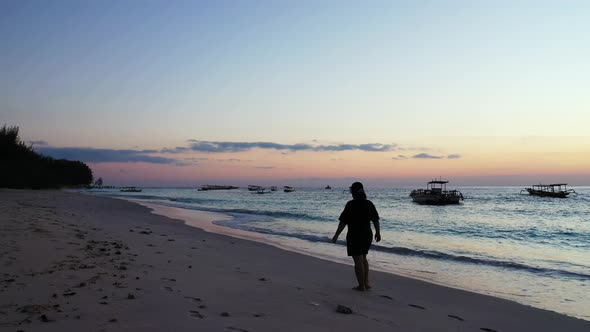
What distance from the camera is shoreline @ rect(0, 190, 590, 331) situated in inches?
182

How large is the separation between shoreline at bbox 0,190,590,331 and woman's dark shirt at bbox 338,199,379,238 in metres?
1.17

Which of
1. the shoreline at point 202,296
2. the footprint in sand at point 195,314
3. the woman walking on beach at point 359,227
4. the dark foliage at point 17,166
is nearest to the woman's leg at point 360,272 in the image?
the woman walking on beach at point 359,227

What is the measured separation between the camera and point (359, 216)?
299 inches

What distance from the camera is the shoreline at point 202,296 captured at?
4.62 metres

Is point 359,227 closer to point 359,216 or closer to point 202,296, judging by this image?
point 359,216

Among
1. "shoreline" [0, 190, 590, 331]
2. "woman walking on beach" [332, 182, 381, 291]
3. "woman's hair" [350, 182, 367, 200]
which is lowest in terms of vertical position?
"shoreline" [0, 190, 590, 331]

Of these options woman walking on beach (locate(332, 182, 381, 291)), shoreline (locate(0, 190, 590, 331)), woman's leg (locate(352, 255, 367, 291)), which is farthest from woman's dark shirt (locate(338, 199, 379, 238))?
shoreline (locate(0, 190, 590, 331))

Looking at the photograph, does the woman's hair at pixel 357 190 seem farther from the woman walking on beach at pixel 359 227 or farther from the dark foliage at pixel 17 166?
the dark foliage at pixel 17 166

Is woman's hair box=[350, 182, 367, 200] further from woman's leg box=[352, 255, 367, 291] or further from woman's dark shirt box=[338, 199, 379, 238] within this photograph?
woman's leg box=[352, 255, 367, 291]

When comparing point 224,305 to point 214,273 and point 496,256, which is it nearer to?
point 214,273

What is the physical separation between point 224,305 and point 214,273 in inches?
100

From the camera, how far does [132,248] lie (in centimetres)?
998

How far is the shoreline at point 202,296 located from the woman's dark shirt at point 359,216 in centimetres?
117

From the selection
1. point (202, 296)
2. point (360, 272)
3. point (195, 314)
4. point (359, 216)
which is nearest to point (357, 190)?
point (359, 216)
